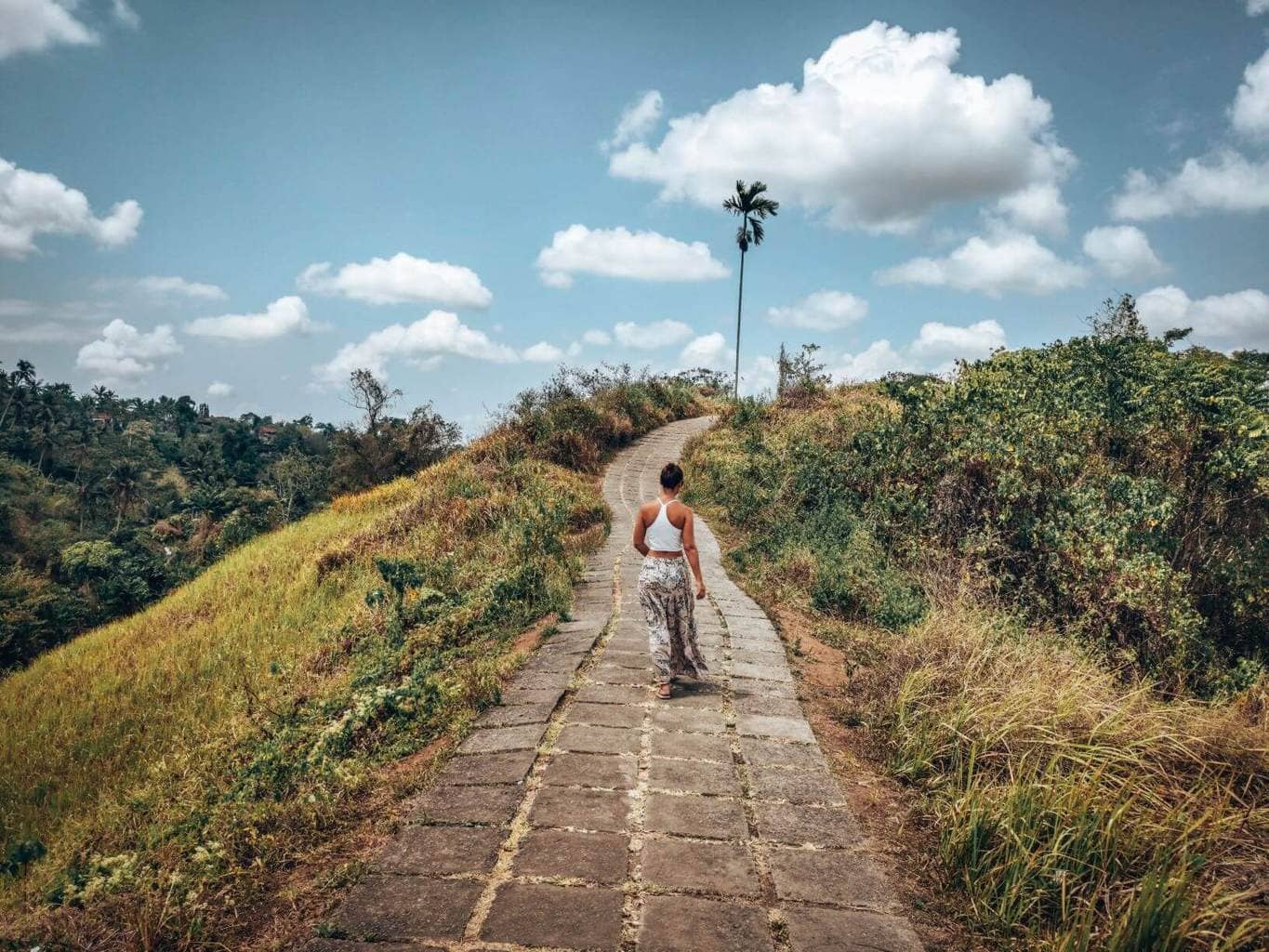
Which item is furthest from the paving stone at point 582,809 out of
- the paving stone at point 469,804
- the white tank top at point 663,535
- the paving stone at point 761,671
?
the paving stone at point 761,671

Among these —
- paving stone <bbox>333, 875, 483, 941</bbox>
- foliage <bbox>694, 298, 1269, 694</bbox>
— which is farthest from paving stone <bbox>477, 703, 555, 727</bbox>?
foliage <bbox>694, 298, 1269, 694</bbox>

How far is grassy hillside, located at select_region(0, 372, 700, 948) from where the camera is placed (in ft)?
9.70

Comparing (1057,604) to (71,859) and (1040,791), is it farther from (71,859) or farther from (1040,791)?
(71,859)

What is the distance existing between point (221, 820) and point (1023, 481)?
816 cm

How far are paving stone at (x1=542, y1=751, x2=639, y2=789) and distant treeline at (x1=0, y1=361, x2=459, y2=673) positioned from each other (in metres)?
17.3

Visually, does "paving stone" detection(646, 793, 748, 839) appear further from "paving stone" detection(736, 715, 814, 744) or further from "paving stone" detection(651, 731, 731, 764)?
"paving stone" detection(736, 715, 814, 744)

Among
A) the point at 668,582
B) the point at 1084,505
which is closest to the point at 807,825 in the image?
the point at 668,582

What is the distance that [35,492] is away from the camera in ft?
161

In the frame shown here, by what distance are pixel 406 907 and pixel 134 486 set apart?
202 feet

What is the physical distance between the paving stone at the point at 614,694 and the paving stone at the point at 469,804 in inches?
43.8

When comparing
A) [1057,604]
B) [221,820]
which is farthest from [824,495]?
[221,820]

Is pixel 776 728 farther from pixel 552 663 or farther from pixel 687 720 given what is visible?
pixel 552 663

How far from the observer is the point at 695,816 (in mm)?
3156

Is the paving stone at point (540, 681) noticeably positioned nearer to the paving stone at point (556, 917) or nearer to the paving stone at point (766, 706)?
the paving stone at point (766, 706)
